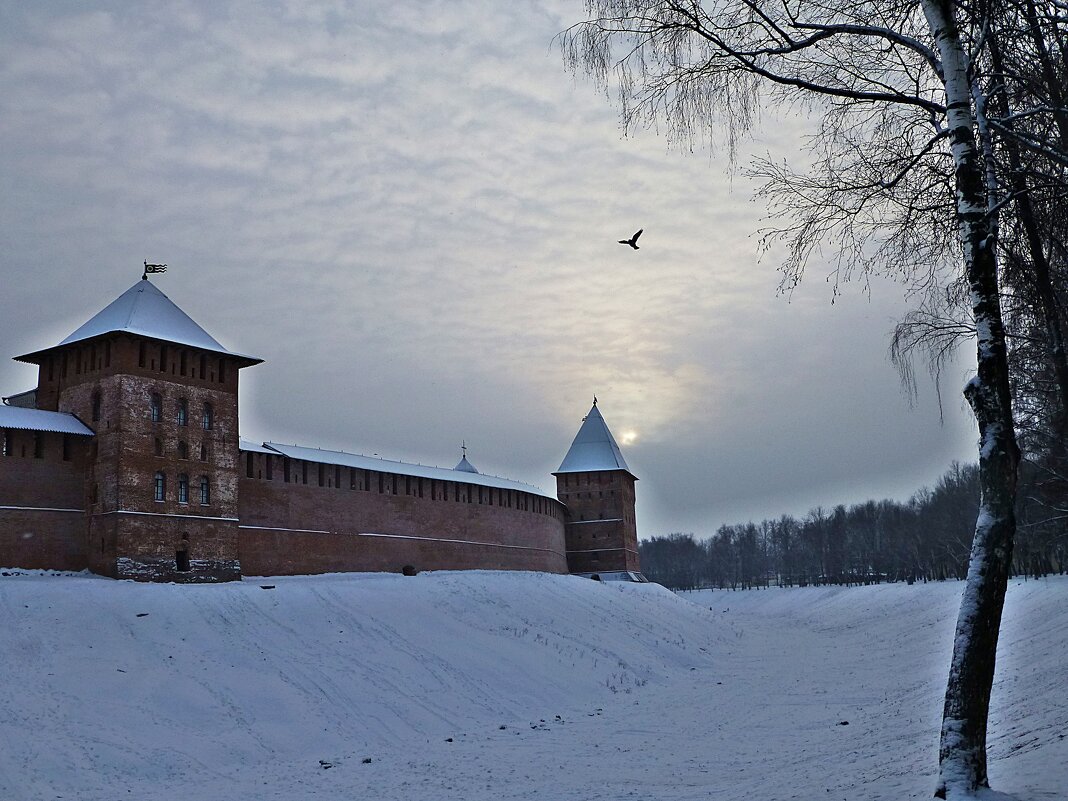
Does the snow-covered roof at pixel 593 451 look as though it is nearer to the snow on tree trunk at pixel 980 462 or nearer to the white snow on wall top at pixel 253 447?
the white snow on wall top at pixel 253 447

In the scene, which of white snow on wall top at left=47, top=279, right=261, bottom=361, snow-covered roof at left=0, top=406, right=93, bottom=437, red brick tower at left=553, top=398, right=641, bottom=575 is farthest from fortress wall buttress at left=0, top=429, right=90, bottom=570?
red brick tower at left=553, top=398, right=641, bottom=575

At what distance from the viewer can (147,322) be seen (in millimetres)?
21844

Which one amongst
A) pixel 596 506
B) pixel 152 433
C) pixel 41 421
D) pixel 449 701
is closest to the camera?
pixel 449 701

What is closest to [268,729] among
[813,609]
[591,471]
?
[591,471]

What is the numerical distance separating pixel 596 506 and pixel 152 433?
78.6ft

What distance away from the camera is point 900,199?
6605 millimetres

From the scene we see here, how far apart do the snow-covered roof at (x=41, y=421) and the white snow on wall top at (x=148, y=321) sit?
1.78 meters

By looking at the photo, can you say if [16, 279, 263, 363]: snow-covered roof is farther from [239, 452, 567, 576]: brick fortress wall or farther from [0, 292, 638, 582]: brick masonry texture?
[239, 452, 567, 576]: brick fortress wall

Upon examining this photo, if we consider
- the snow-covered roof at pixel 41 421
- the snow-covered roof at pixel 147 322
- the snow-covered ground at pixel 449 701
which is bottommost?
the snow-covered ground at pixel 449 701

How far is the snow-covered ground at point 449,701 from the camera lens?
10102 millimetres

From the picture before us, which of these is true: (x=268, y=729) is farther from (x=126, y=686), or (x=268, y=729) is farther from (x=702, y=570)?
(x=702, y=570)

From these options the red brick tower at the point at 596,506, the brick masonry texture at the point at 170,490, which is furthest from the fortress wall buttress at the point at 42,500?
the red brick tower at the point at 596,506

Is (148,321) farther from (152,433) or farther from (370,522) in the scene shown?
(370,522)

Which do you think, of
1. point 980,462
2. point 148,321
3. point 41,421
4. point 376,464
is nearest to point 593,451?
point 376,464
